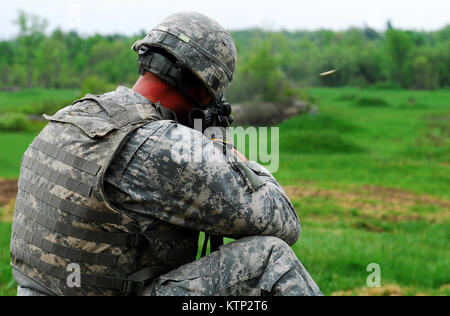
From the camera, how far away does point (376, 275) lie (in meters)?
5.32

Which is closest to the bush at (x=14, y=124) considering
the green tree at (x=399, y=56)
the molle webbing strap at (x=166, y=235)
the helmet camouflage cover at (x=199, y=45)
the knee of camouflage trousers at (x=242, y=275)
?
the helmet camouflage cover at (x=199, y=45)

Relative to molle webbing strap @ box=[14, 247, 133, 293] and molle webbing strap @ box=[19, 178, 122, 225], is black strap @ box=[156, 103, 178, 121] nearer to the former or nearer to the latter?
molle webbing strap @ box=[19, 178, 122, 225]

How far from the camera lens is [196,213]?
8.20 ft

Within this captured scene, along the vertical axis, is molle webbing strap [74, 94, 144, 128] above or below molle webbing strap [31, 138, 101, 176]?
above

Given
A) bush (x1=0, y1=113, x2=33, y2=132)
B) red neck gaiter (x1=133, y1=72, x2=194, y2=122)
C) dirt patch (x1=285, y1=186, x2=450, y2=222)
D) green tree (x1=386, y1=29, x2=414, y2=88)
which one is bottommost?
dirt patch (x1=285, y1=186, x2=450, y2=222)

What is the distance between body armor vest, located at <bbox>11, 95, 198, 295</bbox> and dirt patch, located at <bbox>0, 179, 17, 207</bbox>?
321 inches

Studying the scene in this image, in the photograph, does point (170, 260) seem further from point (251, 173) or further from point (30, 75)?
point (30, 75)

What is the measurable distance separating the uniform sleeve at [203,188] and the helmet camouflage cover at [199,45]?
19.8 inches

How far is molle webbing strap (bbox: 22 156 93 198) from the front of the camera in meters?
2.43

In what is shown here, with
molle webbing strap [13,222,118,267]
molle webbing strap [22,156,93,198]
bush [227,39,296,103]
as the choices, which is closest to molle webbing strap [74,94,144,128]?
molle webbing strap [22,156,93,198]

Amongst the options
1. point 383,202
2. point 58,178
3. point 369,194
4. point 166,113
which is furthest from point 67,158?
point 369,194

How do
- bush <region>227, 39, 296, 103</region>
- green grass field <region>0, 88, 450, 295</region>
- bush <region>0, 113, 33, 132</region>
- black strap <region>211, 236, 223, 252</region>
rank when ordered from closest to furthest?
black strap <region>211, 236, 223, 252</region>
green grass field <region>0, 88, 450, 295</region>
bush <region>0, 113, 33, 132</region>
bush <region>227, 39, 296, 103</region>

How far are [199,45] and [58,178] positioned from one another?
3.31 ft

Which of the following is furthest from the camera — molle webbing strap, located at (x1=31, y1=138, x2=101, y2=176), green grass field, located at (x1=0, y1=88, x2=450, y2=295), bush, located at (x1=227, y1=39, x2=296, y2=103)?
bush, located at (x1=227, y1=39, x2=296, y2=103)
